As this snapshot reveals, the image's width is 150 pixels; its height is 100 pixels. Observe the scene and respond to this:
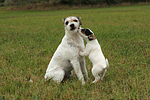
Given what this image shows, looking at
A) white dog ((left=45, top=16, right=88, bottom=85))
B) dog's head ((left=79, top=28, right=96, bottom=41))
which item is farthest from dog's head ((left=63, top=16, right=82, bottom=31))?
dog's head ((left=79, top=28, right=96, bottom=41))

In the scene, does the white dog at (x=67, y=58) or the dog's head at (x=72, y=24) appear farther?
the white dog at (x=67, y=58)

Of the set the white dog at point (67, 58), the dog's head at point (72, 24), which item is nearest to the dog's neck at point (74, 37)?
the white dog at point (67, 58)

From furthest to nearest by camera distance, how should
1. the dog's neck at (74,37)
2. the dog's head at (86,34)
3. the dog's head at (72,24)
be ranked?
the dog's neck at (74,37) → the dog's head at (86,34) → the dog's head at (72,24)

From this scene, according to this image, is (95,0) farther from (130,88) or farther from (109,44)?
(130,88)

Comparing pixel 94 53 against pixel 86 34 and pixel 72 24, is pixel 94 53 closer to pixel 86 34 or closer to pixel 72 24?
pixel 86 34

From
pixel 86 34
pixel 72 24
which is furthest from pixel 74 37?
pixel 72 24

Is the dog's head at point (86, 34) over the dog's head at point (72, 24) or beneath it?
beneath

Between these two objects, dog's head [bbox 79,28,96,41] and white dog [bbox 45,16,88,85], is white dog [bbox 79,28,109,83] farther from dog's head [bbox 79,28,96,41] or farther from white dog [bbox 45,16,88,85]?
white dog [bbox 45,16,88,85]

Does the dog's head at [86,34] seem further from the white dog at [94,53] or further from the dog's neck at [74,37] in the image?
the dog's neck at [74,37]

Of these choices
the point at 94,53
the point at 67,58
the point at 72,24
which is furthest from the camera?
the point at 67,58

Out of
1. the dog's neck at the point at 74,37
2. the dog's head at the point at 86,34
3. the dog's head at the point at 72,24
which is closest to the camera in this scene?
the dog's head at the point at 72,24

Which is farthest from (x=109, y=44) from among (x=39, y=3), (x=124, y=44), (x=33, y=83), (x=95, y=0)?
(x=39, y=3)

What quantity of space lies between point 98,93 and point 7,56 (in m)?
4.14

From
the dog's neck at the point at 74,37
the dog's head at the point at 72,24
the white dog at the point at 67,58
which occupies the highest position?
the dog's head at the point at 72,24
